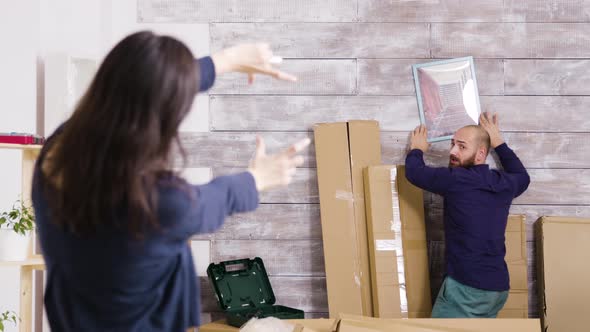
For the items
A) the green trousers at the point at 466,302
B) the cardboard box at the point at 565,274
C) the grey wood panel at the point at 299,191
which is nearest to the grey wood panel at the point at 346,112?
the grey wood panel at the point at 299,191

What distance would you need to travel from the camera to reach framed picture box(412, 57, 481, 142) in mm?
3354

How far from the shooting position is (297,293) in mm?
3373

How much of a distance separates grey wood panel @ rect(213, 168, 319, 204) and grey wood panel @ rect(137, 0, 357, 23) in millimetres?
741

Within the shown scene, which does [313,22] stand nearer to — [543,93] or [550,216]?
[543,93]

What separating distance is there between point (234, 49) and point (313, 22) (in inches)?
81.5

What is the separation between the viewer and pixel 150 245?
1.17 meters

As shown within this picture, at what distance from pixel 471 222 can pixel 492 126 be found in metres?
0.52

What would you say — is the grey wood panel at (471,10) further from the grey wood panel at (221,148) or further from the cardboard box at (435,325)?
the cardboard box at (435,325)

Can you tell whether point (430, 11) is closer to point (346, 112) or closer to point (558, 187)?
point (346, 112)

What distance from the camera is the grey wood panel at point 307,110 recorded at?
133 inches

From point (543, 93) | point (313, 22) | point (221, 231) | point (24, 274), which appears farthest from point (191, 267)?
point (543, 93)

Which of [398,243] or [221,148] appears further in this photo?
[221,148]

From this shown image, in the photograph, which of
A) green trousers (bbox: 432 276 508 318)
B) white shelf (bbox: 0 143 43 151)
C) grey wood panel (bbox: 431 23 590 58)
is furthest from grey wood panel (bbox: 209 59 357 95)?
green trousers (bbox: 432 276 508 318)

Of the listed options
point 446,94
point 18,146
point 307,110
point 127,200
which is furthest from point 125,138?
point 446,94
